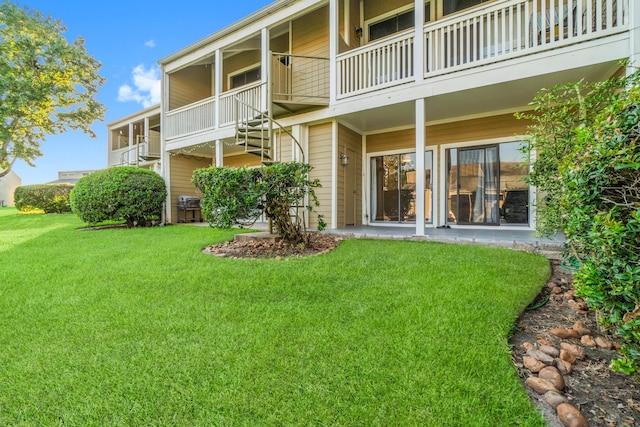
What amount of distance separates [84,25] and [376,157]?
1753 cm

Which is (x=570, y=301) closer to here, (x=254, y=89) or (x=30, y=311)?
(x=30, y=311)

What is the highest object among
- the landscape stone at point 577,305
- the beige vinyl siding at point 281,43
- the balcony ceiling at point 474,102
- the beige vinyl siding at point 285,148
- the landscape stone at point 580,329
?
the beige vinyl siding at point 281,43

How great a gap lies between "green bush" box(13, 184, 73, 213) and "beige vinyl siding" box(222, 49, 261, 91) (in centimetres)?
948

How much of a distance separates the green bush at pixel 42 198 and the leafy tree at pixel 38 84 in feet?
8.17

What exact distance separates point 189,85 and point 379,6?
6984 mm

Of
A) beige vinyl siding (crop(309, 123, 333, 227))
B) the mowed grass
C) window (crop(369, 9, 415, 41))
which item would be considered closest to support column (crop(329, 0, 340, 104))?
beige vinyl siding (crop(309, 123, 333, 227))

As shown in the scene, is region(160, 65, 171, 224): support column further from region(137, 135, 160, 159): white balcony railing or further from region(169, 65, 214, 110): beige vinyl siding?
region(137, 135, 160, 159): white balcony railing

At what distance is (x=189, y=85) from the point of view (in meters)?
10.8

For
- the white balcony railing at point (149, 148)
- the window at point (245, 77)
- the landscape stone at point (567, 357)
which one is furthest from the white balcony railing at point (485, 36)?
the white balcony railing at point (149, 148)

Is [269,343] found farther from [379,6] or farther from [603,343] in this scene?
[379,6]

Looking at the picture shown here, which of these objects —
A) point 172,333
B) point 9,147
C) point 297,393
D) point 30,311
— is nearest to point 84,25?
point 9,147

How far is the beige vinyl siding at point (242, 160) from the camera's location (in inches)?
409

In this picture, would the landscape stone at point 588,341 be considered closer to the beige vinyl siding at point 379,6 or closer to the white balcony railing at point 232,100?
the white balcony railing at point 232,100

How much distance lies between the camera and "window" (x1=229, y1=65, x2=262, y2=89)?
32.0 feet
